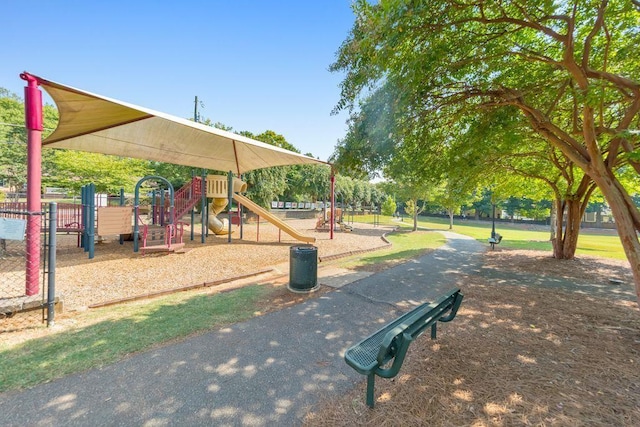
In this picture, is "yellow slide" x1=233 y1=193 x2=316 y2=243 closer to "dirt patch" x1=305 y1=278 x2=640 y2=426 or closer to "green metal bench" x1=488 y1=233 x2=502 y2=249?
"green metal bench" x1=488 y1=233 x2=502 y2=249

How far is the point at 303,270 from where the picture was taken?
19.8 feet

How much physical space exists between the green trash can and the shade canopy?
5209 mm

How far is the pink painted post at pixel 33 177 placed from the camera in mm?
4637

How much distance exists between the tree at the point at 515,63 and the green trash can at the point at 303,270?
3.59 metres

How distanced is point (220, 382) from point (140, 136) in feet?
32.1

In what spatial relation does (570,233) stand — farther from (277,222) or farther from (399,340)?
(277,222)

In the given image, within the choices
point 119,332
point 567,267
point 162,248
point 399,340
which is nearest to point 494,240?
point 567,267

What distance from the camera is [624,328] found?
4.37 m

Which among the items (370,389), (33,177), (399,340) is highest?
(33,177)

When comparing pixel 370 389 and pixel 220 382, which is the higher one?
pixel 370 389

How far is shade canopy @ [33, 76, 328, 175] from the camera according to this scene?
21.0 ft

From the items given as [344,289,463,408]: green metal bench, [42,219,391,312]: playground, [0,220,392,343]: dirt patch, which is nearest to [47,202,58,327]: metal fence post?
[0,220,392,343]: dirt patch

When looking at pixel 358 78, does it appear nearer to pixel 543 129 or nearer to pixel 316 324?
pixel 543 129

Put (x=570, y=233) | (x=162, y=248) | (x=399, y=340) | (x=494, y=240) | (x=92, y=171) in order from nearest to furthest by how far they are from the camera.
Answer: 1. (x=399, y=340)
2. (x=162, y=248)
3. (x=570, y=233)
4. (x=494, y=240)
5. (x=92, y=171)
